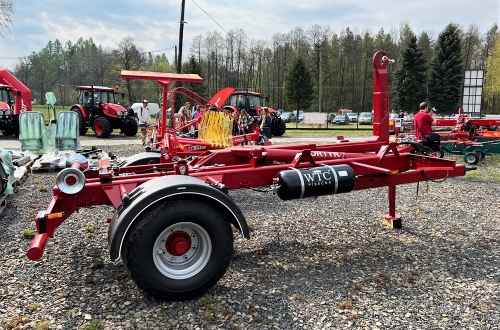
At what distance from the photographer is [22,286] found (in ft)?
12.3

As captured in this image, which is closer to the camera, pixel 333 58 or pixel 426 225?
pixel 426 225

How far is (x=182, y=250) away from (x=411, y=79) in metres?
46.1

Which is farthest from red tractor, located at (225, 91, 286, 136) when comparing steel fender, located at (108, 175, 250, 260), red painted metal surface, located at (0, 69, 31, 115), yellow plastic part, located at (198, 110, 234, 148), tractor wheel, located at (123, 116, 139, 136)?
steel fender, located at (108, 175, 250, 260)

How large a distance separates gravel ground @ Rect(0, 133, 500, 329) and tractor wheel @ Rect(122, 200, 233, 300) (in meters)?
0.17

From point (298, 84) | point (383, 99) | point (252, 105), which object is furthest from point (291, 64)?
point (383, 99)

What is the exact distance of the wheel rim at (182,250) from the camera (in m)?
3.46

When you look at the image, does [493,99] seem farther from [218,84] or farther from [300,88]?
[218,84]

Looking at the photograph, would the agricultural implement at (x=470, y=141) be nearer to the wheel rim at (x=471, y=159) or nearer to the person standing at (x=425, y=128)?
the wheel rim at (x=471, y=159)

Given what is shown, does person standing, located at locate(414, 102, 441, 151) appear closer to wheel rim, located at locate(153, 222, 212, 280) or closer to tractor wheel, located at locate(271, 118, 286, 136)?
wheel rim, located at locate(153, 222, 212, 280)

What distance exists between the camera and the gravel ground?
327 centimetres

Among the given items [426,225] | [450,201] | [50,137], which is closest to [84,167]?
[426,225]

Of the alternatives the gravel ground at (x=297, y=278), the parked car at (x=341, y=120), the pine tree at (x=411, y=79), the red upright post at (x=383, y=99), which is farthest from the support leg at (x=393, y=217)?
the pine tree at (x=411, y=79)

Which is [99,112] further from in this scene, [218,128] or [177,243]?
[177,243]

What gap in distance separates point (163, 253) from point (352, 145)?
332 centimetres
